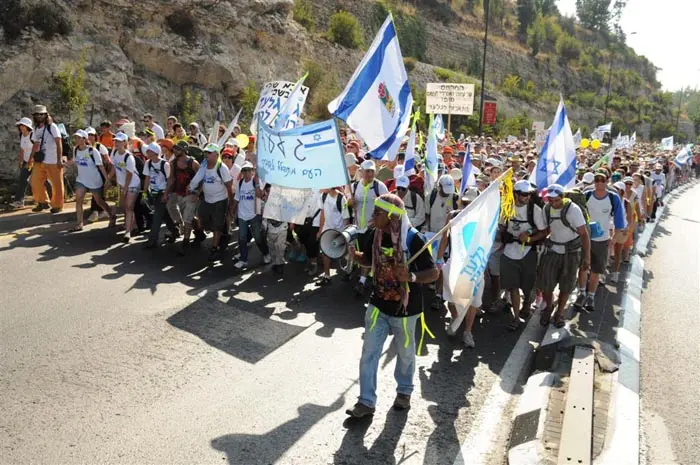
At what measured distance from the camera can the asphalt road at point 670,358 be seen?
14.8ft

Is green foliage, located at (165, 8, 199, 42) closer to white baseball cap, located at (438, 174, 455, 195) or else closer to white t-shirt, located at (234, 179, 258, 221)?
white t-shirt, located at (234, 179, 258, 221)

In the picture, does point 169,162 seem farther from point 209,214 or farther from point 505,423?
point 505,423

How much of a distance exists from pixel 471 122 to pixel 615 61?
75.3m

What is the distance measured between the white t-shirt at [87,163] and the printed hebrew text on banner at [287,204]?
3.63 m

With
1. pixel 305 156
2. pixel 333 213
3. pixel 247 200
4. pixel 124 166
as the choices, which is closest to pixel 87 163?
pixel 124 166

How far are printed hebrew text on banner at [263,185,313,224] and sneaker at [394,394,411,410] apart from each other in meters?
3.40

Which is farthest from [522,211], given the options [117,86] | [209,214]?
[117,86]

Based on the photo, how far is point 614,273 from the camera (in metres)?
9.59

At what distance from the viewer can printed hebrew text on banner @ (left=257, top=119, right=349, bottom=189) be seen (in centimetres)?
634

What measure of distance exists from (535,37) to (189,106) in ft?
224

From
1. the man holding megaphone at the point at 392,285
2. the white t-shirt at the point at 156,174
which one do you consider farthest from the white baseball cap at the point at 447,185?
the white t-shirt at the point at 156,174

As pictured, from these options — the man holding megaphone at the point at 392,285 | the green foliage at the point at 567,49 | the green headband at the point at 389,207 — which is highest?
the green foliage at the point at 567,49

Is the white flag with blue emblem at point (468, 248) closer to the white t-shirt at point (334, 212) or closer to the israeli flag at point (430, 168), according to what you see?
the white t-shirt at point (334, 212)

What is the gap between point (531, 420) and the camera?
15.0ft
